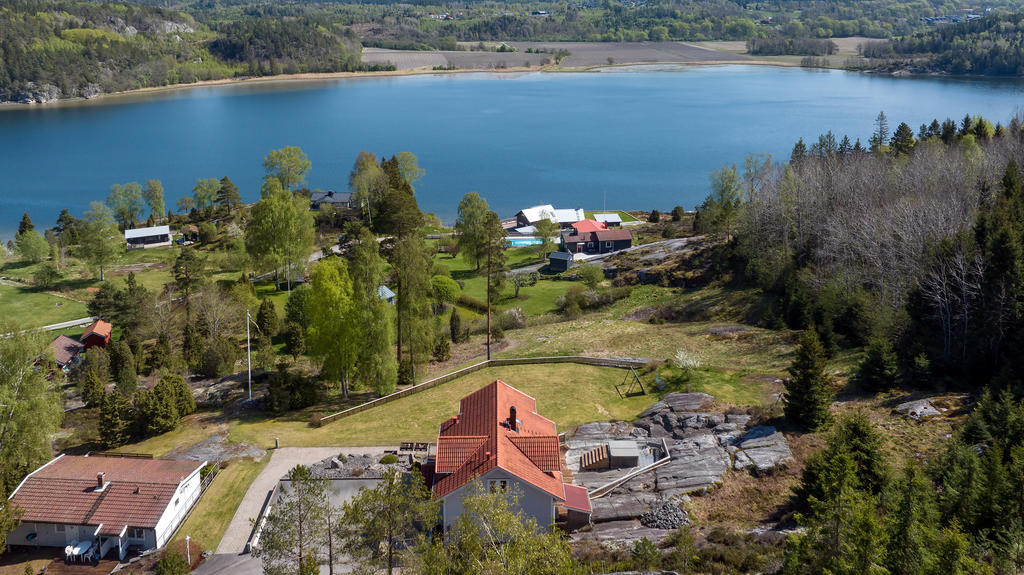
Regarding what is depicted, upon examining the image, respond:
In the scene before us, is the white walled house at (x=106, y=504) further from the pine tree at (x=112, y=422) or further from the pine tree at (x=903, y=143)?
the pine tree at (x=903, y=143)

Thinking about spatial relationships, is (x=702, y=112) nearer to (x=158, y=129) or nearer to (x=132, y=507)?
(x=158, y=129)

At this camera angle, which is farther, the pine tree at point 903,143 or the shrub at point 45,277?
the pine tree at point 903,143

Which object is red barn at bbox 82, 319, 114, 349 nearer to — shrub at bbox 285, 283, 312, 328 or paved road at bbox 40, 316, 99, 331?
paved road at bbox 40, 316, 99, 331

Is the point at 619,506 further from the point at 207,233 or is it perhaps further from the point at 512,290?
the point at 207,233

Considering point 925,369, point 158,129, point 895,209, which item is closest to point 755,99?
point 158,129

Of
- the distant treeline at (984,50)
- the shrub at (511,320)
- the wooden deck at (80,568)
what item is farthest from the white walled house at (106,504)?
the distant treeline at (984,50)

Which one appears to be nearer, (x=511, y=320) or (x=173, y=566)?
(x=173, y=566)

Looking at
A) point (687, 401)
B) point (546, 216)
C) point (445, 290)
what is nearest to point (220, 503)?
point (687, 401)
